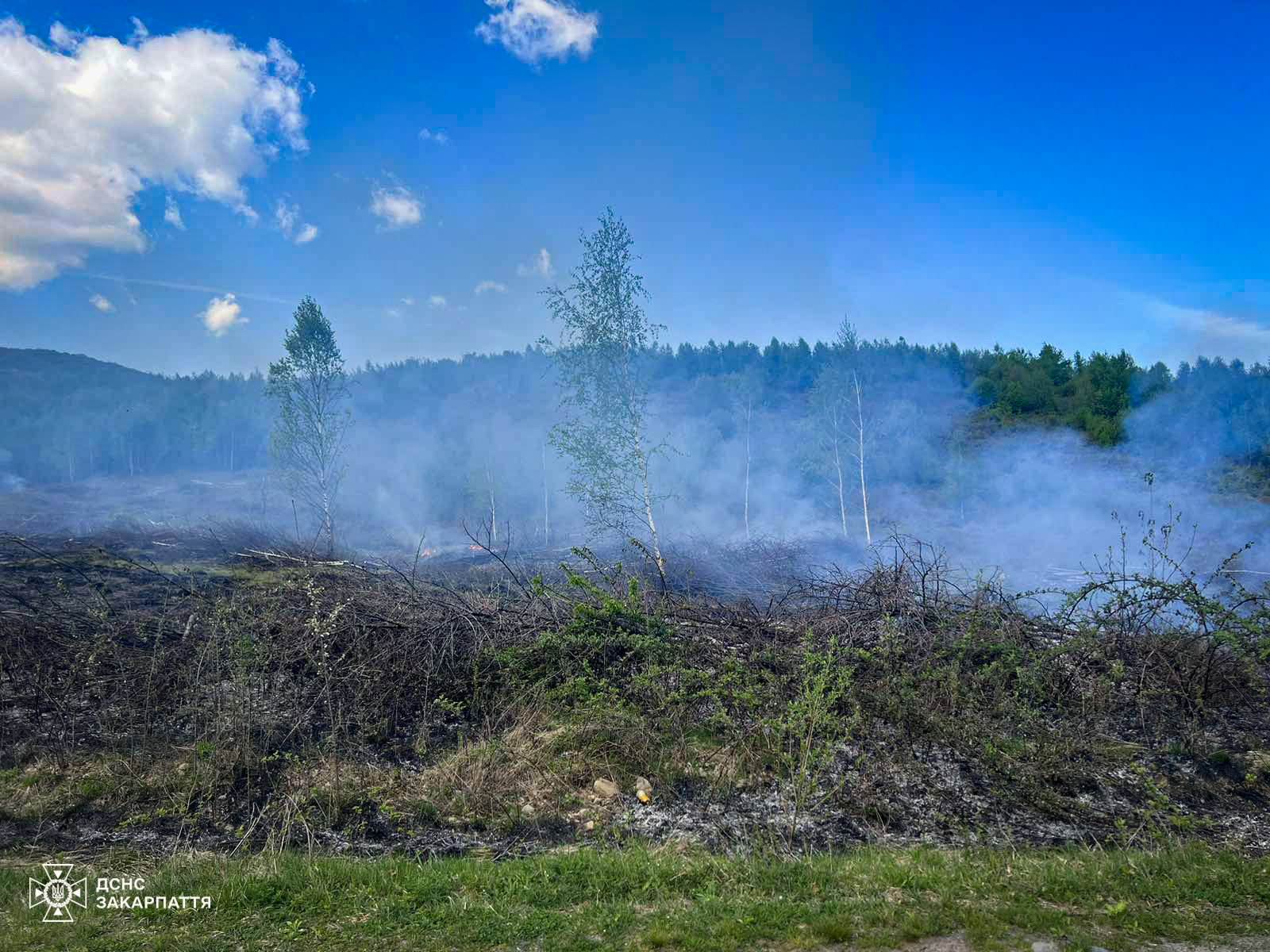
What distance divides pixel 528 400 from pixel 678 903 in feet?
159

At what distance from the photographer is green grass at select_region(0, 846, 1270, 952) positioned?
3.73 metres

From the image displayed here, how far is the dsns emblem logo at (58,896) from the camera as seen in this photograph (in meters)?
4.15

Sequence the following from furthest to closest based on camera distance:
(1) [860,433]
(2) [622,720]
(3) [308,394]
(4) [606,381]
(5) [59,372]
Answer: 1. (5) [59,372]
2. (1) [860,433]
3. (3) [308,394]
4. (4) [606,381]
5. (2) [622,720]

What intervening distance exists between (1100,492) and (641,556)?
50.5ft

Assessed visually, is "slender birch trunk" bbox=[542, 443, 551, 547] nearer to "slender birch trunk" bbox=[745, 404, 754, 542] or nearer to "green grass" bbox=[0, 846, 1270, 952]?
"slender birch trunk" bbox=[745, 404, 754, 542]

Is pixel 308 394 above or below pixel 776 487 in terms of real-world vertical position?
above

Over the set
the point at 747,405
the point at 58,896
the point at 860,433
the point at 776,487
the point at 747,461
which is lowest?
the point at 58,896

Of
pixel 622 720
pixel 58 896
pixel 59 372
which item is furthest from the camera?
pixel 59 372

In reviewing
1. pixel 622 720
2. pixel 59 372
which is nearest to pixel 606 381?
pixel 622 720

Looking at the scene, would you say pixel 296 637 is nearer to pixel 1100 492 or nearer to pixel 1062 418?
A: pixel 1100 492

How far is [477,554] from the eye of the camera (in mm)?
24906

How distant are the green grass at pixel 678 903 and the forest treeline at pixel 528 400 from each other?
1378cm

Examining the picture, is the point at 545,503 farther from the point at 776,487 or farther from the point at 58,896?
the point at 58,896

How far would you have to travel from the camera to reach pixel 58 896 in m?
4.39
